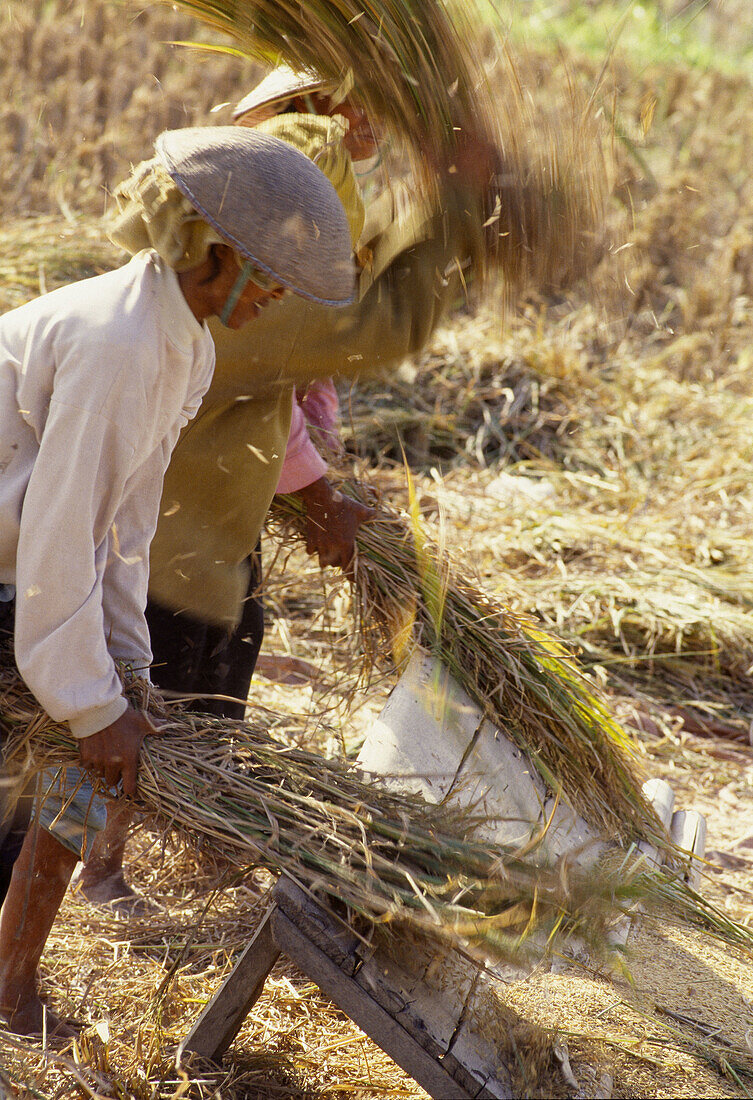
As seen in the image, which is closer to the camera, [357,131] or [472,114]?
[472,114]

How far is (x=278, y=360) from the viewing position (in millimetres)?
1775

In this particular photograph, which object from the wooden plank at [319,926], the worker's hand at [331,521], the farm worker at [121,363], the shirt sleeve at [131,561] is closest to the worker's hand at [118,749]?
the farm worker at [121,363]

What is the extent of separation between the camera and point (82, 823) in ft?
5.70

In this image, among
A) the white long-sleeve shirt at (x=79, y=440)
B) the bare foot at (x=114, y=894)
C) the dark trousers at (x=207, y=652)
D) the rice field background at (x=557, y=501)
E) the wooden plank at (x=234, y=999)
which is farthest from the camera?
the bare foot at (x=114, y=894)

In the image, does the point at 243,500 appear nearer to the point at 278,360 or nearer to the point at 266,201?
the point at 278,360

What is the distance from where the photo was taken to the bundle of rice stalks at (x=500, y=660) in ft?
7.55

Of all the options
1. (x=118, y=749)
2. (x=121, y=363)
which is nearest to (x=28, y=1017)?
(x=118, y=749)

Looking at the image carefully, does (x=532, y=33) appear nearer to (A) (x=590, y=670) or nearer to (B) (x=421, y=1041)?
(B) (x=421, y=1041)

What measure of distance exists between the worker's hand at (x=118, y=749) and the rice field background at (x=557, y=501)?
44cm

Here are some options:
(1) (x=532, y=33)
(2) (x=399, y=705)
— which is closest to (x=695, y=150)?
(1) (x=532, y=33)

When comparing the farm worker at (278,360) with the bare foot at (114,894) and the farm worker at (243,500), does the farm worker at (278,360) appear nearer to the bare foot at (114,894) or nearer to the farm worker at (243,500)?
the farm worker at (243,500)

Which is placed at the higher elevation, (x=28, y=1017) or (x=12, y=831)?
(x=12, y=831)

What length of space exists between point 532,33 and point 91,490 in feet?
4.41

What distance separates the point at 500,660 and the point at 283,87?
136 cm
